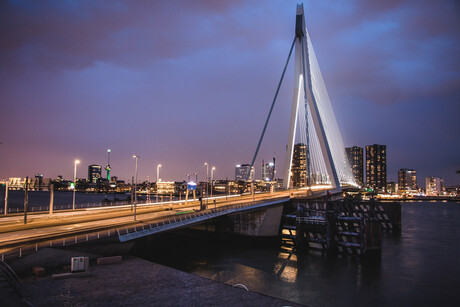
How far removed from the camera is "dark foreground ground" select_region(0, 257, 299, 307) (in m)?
15.5

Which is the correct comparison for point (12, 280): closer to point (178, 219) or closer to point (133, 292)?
point (133, 292)

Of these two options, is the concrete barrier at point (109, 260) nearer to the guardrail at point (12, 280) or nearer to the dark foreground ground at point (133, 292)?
the dark foreground ground at point (133, 292)

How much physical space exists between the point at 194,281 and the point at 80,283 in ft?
21.0

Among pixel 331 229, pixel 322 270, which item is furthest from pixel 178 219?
pixel 331 229

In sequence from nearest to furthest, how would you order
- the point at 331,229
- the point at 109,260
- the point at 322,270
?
the point at 109,260, the point at 322,270, the point at 331,229

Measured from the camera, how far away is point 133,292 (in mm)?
17234

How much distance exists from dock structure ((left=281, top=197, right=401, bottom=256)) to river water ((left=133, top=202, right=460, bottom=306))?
2.33m

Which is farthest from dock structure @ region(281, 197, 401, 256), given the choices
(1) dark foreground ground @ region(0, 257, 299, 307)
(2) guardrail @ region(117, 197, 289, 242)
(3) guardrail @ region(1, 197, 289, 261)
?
(1) dark foreground ground @ region(0, 257, 299, 307)

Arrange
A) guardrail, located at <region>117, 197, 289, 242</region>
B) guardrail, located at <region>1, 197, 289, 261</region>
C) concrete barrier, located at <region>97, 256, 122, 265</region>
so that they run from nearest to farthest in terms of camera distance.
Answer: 1. guardrail, located at <region>1, 197, 289, 261</region>
2. concrete barrier, located at <region>97, 256, 122, 265</region>
3. guardrail, located at <region>117, 197, 289, 242</region>

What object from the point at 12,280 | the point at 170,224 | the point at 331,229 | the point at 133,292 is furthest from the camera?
the point at 331,229

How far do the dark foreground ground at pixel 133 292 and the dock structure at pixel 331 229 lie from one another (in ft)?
75.7

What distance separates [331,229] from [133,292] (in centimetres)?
2829

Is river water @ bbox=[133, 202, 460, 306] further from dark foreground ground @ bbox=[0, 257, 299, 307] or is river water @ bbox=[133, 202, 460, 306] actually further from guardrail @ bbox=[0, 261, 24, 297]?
guardrail @ bbox=[0, 261, 24, 297]

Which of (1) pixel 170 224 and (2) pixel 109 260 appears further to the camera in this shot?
(1) pixel 170 224
